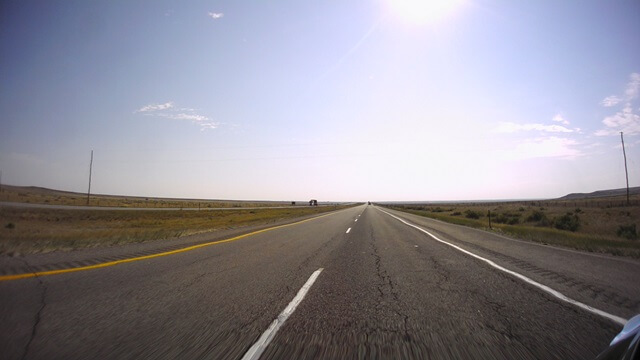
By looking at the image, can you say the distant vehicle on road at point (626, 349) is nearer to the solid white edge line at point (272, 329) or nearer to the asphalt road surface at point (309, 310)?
the asphalt road surface at point (309, 310)

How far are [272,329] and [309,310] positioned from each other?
792mm

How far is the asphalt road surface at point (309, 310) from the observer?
9.53ft

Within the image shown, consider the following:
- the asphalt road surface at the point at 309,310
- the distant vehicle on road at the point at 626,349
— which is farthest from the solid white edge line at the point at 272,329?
the distant vehicle on road at the point at 626,349

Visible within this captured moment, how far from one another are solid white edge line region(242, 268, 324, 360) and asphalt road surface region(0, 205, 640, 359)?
38 millimetres

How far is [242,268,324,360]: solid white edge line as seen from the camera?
A: 107 inches

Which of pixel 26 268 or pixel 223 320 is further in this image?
pixel 26 268

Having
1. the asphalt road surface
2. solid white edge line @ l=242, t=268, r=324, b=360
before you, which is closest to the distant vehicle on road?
the asphalt road surface

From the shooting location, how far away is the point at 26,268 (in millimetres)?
5770

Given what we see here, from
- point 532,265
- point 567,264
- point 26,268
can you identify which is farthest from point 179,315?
point 567,264

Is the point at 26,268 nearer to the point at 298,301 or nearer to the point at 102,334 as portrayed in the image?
the point at 102,334

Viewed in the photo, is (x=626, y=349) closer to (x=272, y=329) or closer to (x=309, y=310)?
(x=272, y=329)

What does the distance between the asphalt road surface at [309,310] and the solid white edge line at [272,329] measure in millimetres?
38

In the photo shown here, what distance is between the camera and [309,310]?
3.97 metres

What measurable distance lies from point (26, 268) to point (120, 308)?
3.67 metres
